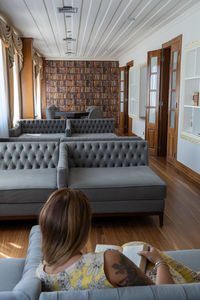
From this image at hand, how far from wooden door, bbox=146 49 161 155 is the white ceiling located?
0.76m

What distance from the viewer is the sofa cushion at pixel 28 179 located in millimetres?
3426

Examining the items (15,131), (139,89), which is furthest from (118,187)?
(139,89)

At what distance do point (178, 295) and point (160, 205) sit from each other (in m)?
2.59

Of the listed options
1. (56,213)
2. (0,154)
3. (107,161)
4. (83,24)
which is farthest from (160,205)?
(83,24)

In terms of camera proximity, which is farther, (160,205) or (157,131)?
(157,131)

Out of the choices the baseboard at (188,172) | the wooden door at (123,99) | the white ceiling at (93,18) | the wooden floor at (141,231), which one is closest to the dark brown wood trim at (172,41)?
the white ceiling at (93,18)

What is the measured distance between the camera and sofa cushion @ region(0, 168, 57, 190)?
3.43 meters

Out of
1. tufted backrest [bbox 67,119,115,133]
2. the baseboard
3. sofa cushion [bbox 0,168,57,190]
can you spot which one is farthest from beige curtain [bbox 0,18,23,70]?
the baseboard

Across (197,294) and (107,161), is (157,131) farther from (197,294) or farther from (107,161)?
(197,294)

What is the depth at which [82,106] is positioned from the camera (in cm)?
1481

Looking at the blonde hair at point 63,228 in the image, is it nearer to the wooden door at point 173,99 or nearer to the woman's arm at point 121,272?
the woman's arm at point 121,272

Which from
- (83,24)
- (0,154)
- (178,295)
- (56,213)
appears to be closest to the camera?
→ (178,295)

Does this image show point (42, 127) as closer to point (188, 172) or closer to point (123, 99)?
point (188, 172)

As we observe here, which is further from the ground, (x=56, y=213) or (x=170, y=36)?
(x=170, y=36)
